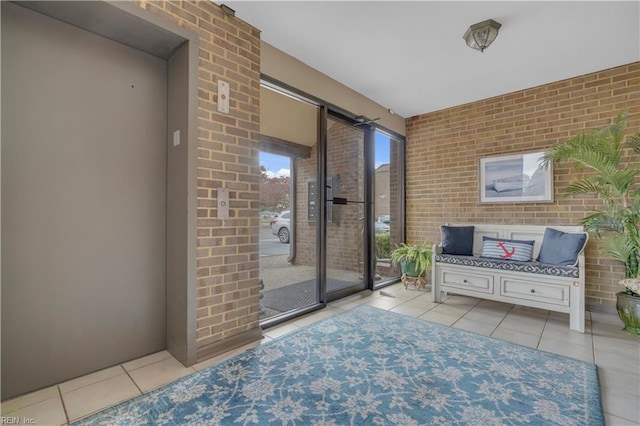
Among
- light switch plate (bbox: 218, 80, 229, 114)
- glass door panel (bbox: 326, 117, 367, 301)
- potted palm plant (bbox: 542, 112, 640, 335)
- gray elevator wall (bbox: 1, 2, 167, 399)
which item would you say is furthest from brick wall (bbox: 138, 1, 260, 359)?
potted palm plant (bbox: 542, 112, 640, 335)

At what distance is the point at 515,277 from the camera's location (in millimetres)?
3127

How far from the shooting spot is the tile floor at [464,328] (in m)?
1.63

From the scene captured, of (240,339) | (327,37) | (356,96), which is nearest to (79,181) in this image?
(240,339)

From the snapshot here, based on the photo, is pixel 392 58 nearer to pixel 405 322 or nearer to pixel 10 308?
pixel 405 322

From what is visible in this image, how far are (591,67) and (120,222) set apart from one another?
198 inches

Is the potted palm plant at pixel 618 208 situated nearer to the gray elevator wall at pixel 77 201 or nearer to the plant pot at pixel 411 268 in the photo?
the plant pot at pixel 411 268

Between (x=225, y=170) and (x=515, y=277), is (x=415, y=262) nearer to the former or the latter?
(x=515, y=277)

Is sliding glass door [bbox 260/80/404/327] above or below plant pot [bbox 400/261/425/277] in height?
above

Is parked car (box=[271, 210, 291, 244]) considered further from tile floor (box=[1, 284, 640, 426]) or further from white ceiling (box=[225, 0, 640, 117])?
white ceiling (box=[225, 0, 640, 117])

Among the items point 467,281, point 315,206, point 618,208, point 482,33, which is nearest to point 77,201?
point 315,206

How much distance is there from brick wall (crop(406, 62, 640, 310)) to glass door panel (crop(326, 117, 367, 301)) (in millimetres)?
1196

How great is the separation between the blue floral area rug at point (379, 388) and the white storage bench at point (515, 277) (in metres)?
0.89

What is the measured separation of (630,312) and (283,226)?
11.2ft

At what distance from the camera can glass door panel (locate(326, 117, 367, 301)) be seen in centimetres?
367
